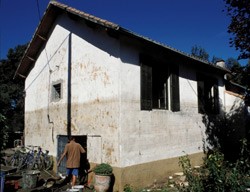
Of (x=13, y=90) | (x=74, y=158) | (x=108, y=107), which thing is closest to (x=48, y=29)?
(x=108, y=107)

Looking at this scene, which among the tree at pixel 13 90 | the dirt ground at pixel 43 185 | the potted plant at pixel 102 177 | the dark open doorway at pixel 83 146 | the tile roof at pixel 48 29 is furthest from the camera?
the tree at pixel 13 90

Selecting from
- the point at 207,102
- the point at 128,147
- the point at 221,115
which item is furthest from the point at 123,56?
the point at 221,115

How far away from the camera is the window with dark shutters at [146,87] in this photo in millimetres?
9352

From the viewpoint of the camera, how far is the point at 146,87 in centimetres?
954

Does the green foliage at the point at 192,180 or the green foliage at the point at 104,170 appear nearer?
the green foliage at the point at 192,180

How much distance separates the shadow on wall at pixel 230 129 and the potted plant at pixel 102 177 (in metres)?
7.33

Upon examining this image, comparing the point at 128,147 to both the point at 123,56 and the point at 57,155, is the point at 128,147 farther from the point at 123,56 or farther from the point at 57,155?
the point at 57,155

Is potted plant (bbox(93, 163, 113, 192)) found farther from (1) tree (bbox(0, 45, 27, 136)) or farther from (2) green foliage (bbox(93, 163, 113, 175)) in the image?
(1) tree (bbox(0, 45, 27, 136))

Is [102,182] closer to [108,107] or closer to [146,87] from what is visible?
[108,107]

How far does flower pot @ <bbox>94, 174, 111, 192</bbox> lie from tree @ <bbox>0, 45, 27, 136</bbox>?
24.2 meters

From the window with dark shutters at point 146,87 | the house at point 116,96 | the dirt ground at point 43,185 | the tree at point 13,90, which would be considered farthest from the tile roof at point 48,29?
the tree at point 13,90

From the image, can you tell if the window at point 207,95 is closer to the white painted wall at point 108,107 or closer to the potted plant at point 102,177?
the white painted wall at point 108,107

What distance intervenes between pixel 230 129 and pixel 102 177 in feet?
32.2

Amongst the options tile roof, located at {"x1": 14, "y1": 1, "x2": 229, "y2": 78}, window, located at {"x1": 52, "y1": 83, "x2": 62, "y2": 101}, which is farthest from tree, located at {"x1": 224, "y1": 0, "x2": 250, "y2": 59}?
window, located at {"x1": 52, "y1": 83, "x2": 62, "y2": 101}
